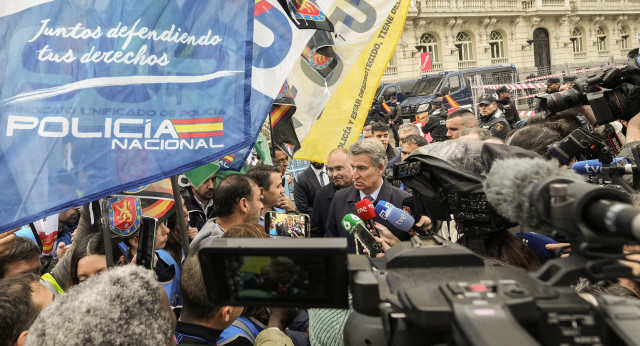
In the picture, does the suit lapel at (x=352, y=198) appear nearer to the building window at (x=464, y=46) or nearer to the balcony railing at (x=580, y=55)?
the building window at (x=464, y=46)

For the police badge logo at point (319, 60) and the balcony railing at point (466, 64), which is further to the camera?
the balcony railing at point (466, 64)

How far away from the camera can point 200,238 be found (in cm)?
320

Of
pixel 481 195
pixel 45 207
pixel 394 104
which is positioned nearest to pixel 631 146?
pixel 481 195

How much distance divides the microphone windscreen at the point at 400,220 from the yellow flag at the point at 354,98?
221 centimetres

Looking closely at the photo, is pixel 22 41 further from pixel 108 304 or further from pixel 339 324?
pixel 339 324

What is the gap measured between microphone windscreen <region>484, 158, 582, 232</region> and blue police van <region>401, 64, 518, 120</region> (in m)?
16.7

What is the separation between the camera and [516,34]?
36.6m

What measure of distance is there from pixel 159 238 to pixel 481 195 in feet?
6.37

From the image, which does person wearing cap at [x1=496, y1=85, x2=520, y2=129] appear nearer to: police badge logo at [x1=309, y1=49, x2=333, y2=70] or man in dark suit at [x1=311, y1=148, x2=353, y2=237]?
man in dark suit at [x1=311, y1=148, x2=353, y2=237]

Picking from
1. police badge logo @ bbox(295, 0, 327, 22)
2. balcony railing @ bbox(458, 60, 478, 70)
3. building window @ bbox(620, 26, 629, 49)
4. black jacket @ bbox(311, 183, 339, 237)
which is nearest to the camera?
police badge logo @ bbox(295, 0, 327, 22)

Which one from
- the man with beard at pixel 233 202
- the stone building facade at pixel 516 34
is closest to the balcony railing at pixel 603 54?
the stone building facade at pixel 516 34

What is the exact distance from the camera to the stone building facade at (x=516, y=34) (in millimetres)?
33875

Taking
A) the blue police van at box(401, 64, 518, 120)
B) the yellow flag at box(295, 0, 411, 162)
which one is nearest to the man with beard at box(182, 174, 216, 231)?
the yellow flag at box(295, 0, 411, 162)

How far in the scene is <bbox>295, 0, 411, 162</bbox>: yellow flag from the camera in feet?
15.4
